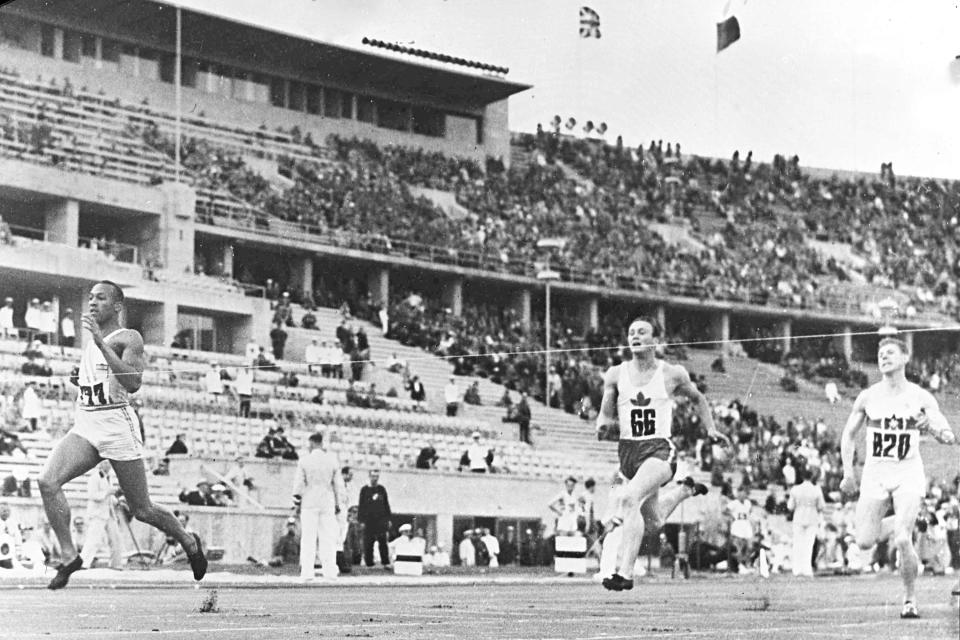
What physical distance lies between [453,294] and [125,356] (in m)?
28.3

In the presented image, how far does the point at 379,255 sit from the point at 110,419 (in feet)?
89.0

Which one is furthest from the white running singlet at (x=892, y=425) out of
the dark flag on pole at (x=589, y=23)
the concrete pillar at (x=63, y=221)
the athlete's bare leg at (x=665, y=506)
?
the concrete pillar at (x=63, y=221)

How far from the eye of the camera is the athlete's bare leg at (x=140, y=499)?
28.1 ft

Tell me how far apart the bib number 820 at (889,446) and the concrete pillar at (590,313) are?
2267cm

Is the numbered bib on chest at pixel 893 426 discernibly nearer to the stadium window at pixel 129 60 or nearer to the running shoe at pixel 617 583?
the running shoe at pixel 617 583

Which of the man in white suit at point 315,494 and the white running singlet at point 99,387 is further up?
the white running singlet at point 99,387

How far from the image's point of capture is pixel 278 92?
3928 cm

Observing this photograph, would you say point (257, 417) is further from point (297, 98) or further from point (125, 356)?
point (297, 98)

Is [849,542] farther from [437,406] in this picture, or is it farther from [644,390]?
[644,390]

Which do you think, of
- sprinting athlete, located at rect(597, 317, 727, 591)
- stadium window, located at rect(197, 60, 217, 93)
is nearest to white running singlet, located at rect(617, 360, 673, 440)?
sprinting athlete, located at rect(597, 317, 727, 591)

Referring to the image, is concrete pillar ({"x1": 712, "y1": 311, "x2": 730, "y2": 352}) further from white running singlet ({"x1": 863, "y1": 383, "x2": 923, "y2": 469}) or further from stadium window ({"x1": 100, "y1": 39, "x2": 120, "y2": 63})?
white running singlet ({"x1": 863, "y1": 383, "x2": 923, "y2": 469})

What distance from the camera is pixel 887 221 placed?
41.2 meters

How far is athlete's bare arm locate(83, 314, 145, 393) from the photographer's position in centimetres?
837

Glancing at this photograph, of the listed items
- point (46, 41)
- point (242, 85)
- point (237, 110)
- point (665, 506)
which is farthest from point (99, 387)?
point (242, 85)
